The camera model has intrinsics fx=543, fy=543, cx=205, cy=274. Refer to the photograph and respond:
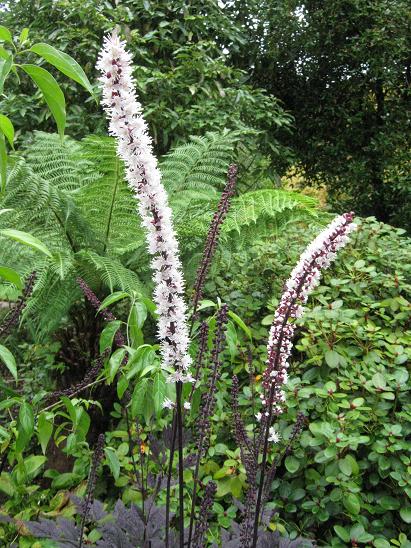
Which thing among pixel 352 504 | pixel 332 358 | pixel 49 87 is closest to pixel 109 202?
pixel 332 358

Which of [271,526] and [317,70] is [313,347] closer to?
[271,526]

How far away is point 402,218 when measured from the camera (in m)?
6.15

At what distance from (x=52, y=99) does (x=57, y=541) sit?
4.04 feet

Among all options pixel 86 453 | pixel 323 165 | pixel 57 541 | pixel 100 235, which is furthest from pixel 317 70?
pixel 57 541

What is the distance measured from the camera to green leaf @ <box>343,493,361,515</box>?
1874 mm

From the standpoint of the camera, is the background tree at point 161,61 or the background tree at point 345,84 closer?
the background tree at point 161,61

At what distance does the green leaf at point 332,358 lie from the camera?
7.22 ft

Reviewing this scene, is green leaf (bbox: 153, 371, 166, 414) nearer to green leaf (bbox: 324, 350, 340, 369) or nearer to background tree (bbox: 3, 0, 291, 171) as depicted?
→ green leaf (bbox: 324, 350, 340, 369)

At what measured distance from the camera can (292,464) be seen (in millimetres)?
2045

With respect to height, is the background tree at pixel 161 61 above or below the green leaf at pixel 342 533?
above

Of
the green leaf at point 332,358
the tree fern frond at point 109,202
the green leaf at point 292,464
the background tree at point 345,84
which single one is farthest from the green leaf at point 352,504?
the background tree at point 345,84

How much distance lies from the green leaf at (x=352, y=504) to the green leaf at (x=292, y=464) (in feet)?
0.68

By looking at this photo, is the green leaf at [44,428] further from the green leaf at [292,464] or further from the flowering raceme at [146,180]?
the green leaf at [292,464]

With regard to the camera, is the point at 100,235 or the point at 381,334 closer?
the point at 381,334
